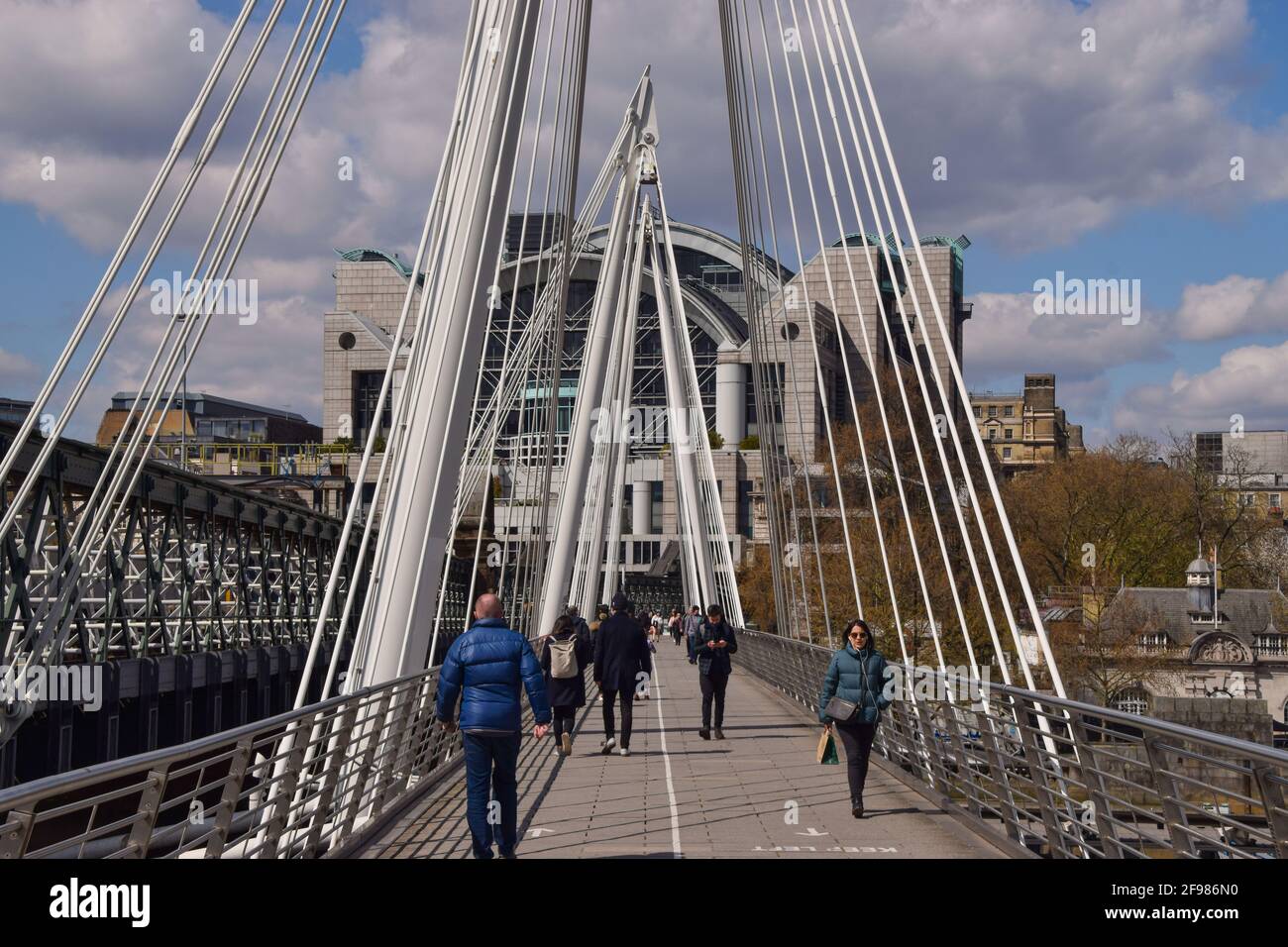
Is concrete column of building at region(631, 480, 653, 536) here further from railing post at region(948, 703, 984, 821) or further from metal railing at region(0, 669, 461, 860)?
railing post at region(948, 703, 984, 821)

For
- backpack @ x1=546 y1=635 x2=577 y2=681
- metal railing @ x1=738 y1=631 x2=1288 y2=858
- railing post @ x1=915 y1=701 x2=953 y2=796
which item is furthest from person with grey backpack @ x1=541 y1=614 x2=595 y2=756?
railing post @ x1=915 y1=701 x2=953 y2=796

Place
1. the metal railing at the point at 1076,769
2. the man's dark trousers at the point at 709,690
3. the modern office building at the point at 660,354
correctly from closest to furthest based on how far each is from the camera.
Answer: the metal railing at the point at 1076,769 → the man's dark trousers at the point at 709,690 → the modern office building at the point at 660,354

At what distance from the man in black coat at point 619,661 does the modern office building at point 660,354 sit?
63767 mm

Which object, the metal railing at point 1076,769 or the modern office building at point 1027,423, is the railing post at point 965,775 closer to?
the metal railing at point 1076,769

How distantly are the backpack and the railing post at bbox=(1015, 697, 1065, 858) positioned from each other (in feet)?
19.3

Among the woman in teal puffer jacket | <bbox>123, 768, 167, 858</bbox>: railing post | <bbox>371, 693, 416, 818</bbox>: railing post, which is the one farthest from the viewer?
the woman in teal puffer jacket

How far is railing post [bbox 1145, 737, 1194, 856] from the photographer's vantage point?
702 cm

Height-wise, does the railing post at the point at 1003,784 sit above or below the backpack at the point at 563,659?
below

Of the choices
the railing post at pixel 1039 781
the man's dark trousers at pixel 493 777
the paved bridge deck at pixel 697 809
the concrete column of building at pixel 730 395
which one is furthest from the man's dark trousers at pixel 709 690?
the concrete column of building at pixel 730 395

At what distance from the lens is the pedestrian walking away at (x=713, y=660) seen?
693 inches

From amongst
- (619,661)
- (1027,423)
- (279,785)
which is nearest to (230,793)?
(279,785)

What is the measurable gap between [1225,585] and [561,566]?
43776mm

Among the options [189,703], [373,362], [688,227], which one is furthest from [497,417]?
[688,227]
